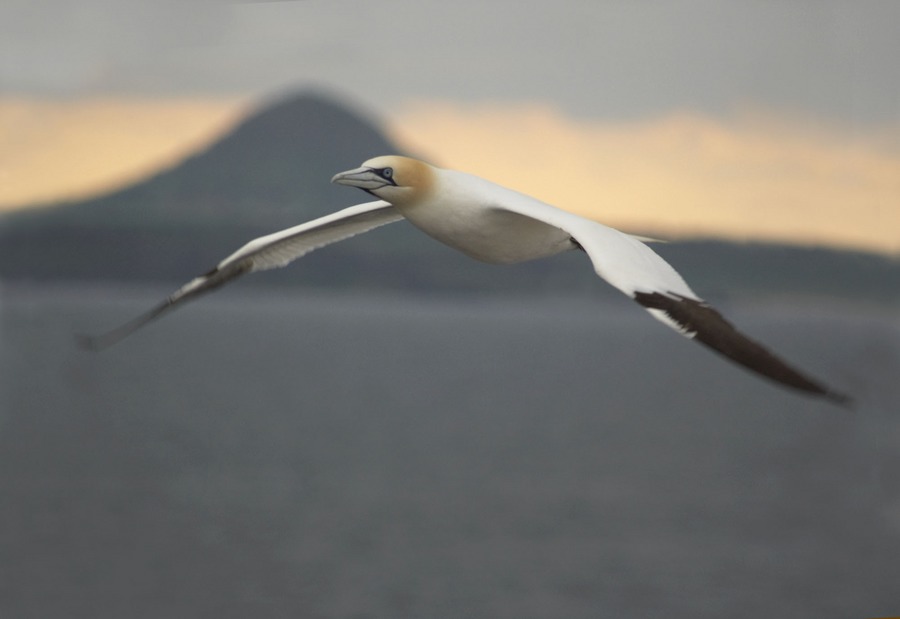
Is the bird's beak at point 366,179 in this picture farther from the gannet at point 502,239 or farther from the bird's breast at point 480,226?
the bird's breast at point 480,226

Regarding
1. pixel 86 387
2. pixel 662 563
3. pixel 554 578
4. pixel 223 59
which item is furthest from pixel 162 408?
pixel 223 59

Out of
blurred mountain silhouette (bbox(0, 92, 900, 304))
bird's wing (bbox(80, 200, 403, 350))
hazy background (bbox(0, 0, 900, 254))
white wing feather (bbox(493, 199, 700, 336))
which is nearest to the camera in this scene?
white wing feather (bbox(493, 199, 700, 336))

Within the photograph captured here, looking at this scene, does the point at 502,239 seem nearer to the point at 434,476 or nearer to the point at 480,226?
the point at 480,226

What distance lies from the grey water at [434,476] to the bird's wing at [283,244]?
157 inches

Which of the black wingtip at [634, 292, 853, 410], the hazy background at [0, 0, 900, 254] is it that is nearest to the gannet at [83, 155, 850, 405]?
the black wingtip at [634, 292, 853, 410]

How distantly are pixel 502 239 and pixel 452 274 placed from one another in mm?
7190

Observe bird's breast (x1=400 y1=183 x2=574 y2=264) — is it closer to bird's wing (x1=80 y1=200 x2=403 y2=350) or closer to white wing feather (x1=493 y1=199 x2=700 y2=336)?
white wing feather (x1=493 y1=199 x2=700 y2=336)

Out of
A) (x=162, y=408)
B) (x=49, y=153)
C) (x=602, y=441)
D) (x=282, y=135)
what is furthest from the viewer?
(x=602, y=441)

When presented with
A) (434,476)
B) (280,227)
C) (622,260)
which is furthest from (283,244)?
(434,476)

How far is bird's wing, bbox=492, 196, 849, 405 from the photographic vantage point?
2984mm

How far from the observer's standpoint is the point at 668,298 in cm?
323

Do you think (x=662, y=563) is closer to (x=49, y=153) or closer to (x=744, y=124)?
(x=744, y=124)

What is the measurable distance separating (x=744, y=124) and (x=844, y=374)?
199 centimetres

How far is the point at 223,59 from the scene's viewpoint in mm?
8336
